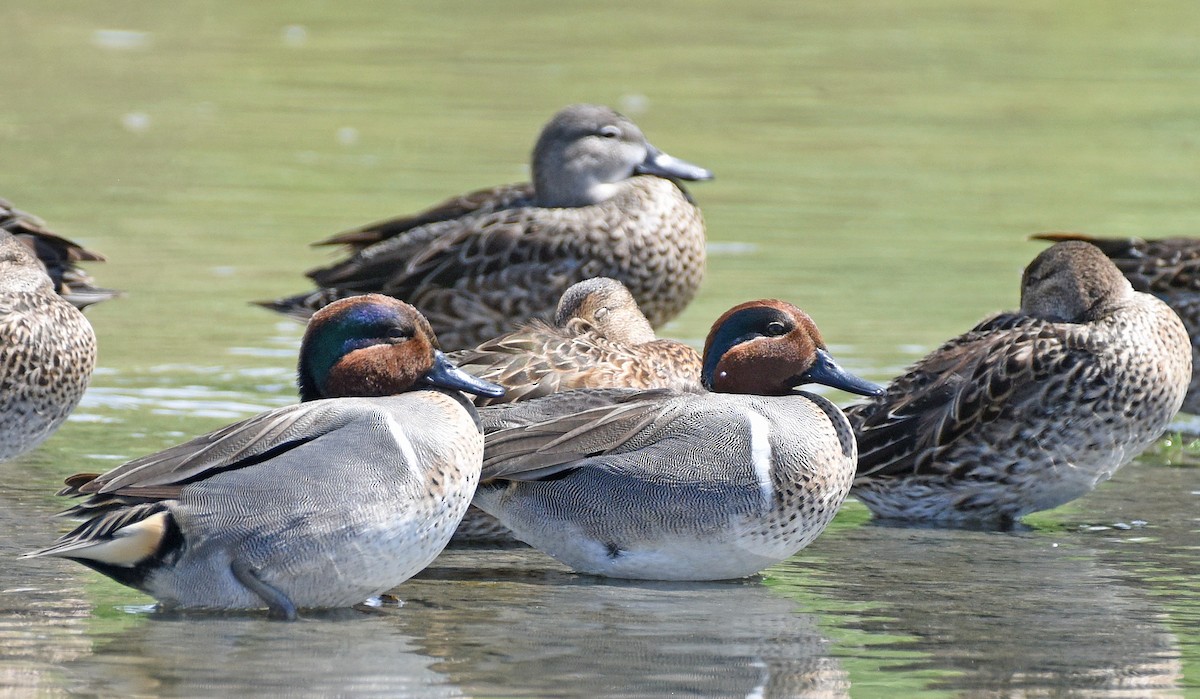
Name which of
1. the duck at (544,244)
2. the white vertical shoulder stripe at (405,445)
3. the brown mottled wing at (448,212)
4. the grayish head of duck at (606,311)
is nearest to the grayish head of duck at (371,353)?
the white vertical shoulder stripe at (405,445)

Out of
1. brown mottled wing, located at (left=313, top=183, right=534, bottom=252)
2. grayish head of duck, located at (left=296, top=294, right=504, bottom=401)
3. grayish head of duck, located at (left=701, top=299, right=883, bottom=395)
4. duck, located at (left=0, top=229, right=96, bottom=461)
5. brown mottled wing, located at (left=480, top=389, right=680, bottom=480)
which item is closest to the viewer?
grayish head of duck, located at (left=296, top=294, right=504, bottom=401)

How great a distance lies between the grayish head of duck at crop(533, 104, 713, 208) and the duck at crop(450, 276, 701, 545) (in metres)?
2.52

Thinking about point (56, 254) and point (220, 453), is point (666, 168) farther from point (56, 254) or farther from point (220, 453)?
point (220, 453)

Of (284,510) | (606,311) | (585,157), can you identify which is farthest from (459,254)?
(284,510)

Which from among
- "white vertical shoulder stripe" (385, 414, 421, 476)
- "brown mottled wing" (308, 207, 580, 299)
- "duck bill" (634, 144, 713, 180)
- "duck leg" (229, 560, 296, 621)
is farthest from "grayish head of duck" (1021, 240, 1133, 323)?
"duck leg" (229, 560, 296, 621)

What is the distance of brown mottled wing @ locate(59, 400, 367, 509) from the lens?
544 cm

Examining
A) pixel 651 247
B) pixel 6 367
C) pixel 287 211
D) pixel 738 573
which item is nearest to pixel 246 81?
pixel 287 211

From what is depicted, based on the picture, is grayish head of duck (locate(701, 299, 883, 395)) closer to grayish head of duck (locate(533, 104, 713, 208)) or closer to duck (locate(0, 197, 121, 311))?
duck (locate(0, 197, 121, 311))

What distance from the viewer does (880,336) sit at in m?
9.99

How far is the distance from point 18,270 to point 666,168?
12.0ft

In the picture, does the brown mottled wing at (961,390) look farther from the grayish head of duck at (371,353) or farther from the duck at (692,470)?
the grayish head of duck at (371,353)

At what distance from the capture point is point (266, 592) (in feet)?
18.0

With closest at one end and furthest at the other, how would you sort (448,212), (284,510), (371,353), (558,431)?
(284,510)
(371,353)
(558,431)
(448,212)

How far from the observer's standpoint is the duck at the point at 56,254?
27.8 feet
